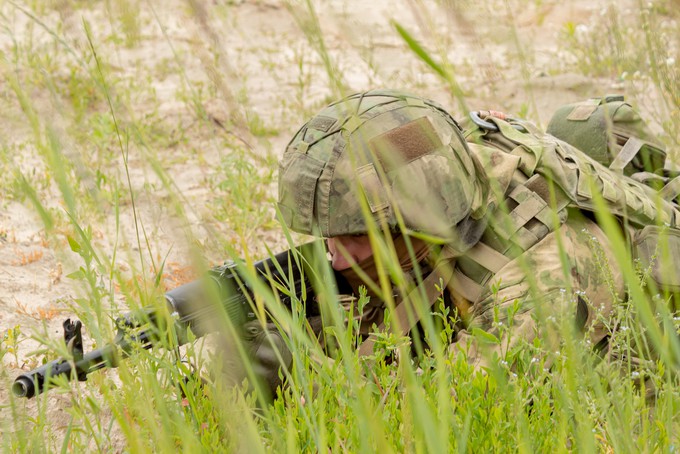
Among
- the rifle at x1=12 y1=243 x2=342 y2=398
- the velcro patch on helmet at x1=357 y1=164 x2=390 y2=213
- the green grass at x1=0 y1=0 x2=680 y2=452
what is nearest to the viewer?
the green grass at x1=0 y1=0 x2=680 y2=452

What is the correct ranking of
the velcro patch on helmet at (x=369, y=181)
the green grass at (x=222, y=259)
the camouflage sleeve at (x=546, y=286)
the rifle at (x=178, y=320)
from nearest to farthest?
the green grass at (x=222, y=259)
the rifle at (x=178, y=320)
the velcro patch on helmet at (x=369, y=181)
the camouflage sleeve at (x=546, y=286)

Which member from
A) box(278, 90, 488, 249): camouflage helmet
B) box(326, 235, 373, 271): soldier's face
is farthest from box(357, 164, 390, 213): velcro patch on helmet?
box(326, 235, 373, 271): soldier's face

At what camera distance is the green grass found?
126 centimetres

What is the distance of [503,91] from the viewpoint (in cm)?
601

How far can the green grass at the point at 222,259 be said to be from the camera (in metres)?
1.26

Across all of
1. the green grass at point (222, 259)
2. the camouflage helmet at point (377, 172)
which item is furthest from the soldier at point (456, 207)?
the green grass at point (222, 259)

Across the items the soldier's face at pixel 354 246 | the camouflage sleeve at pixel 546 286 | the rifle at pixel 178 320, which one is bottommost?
the camouflage sleeve at pixel 546 286

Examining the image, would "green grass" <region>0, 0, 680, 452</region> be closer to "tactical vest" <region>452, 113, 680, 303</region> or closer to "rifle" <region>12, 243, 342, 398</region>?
"rifle" <region>12, 243, 342, 398</region>

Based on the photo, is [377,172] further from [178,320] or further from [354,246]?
[178,320]

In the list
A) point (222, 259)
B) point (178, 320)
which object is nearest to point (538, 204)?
point (222, 259)

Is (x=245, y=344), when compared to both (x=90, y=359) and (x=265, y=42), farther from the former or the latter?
(x=265, y=42)

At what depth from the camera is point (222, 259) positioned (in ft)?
8.14

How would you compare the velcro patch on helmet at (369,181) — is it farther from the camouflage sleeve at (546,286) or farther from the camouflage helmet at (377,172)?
the camouflage sleeve at (546,286)

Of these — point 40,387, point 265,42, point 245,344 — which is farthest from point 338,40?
point 40,387
